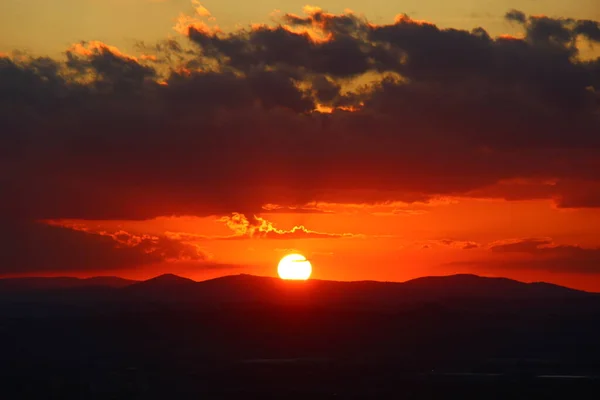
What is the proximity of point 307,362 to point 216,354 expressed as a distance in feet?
75.7

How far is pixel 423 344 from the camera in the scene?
15688 centimetres

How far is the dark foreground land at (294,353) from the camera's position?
8769 centimetres

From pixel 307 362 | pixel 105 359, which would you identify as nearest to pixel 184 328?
pixel 105 359

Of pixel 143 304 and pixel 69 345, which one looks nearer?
pixel 69 345

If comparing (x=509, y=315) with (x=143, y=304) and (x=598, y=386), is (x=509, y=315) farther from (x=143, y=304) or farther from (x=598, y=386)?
(x=598, y=386)

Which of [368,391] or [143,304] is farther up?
[143,304]

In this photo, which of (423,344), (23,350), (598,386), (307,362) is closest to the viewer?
(598,386)

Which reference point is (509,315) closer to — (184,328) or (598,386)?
(184,328)

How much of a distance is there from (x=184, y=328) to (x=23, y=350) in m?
39.2

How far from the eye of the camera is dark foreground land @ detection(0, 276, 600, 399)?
87.7m

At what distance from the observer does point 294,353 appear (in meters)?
146

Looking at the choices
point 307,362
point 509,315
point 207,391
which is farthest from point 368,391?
point 509,315

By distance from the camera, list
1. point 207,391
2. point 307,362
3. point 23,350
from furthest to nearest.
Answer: point 23,350
point 307,362
point 207,391

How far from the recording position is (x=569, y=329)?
179 metres
